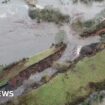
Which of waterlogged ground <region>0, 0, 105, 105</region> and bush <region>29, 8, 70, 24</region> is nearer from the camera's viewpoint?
waterlogged ground <region>0, 0, 105, 105</region>

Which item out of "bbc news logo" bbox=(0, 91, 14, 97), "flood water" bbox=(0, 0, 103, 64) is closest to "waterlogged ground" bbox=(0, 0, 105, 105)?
"flood water" bbox=(0, 0, 103, 64)

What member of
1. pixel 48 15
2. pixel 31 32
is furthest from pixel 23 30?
pixel 48 15

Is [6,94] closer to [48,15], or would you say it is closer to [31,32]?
[31,32]

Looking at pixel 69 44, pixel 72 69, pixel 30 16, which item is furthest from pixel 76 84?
pixel 30 16

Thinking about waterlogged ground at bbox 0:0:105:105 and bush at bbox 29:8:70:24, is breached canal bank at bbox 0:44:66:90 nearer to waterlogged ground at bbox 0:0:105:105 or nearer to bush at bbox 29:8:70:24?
waterlogged ground at bbox 0:0:105:105

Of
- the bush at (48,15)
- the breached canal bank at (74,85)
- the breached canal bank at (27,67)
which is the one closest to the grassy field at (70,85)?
the breached canal bank at (74,85)

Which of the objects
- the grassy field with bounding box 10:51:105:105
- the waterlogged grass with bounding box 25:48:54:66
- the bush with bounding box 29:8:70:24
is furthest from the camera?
the bush with bounding box 29:8:70:24

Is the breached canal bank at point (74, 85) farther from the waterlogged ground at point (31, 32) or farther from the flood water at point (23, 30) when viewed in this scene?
the flood water at point (23, 30)

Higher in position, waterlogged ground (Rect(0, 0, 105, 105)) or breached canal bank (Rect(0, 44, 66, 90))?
waterlogged ground (Rect(0, 0, 105, 105))

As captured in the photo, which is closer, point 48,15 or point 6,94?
point 6,94
